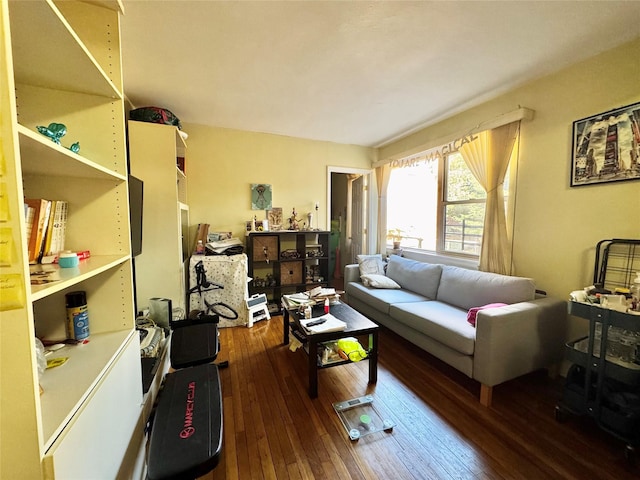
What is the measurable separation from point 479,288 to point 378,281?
107 centimetres

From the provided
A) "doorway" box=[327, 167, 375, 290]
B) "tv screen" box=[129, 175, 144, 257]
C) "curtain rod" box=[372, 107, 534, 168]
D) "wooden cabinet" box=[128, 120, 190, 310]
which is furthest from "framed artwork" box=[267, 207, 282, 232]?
"tv screen" box=[129, 175, 144, 257]

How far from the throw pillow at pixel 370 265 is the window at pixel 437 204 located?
65 centimetres

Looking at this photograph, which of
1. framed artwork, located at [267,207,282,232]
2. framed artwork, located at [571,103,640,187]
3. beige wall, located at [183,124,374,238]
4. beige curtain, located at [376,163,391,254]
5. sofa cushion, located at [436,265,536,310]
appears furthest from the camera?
beige curtain, located at [376,163,391,254]

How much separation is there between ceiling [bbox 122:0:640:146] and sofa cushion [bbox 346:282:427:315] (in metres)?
2.05

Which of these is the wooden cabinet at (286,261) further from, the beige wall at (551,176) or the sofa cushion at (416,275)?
the sofa cushion at (416,275)

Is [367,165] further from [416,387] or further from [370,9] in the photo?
[416,387]

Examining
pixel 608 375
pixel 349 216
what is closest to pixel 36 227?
pixel 608 375

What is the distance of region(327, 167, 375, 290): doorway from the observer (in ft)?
14.4

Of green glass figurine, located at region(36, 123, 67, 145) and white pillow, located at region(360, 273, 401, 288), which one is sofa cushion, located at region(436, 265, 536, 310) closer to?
white pillow, located at region(360, 273, 401, 288)

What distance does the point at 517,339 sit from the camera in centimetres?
178

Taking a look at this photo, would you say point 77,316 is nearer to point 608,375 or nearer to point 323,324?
point 323,324

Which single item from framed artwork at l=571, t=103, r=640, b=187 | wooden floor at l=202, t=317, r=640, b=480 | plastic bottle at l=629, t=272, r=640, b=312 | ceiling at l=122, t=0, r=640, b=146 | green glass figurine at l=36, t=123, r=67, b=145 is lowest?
wooden floor at l=202, t=317, r=640, b=480

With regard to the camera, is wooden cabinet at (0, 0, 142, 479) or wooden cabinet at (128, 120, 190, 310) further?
wooden cabinet at (128, 120, 190, 310)

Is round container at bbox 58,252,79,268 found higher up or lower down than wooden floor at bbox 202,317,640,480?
higher up
